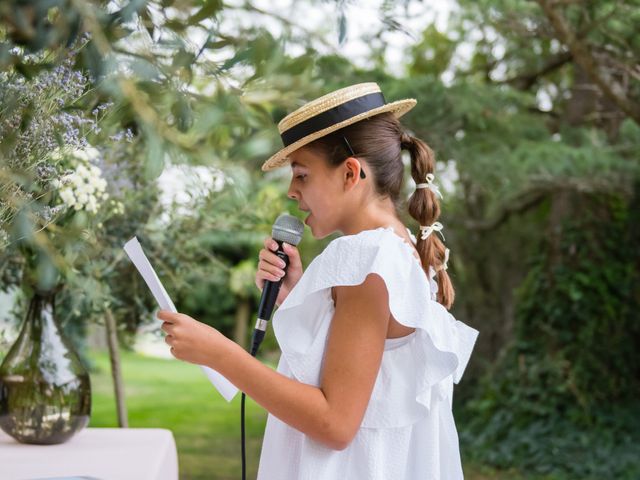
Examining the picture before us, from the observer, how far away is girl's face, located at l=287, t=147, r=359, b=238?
152 cm

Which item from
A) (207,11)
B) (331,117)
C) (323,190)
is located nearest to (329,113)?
(331,117)

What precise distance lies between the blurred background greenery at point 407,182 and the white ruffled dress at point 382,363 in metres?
0.30

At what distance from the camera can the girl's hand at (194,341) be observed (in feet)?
4.41

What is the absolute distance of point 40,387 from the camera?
6.88 feet

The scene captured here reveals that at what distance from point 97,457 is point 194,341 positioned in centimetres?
79

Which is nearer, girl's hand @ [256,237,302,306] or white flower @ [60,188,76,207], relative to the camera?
girl's hand @ [256,237,302,306]

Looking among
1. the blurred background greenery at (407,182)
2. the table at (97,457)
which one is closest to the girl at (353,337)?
the blurred background greenery at (407,182)

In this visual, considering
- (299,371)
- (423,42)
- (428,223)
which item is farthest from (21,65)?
(423,42)

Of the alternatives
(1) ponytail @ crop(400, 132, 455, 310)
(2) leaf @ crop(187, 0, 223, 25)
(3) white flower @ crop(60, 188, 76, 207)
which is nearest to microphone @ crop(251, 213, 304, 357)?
(1) ponytail @ crop(400, 132, 455, 310)

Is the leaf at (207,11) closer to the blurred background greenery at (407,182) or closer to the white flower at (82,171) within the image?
the blurred background greenery at (407,182)

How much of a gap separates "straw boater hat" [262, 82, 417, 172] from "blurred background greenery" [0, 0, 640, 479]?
0.22 ft

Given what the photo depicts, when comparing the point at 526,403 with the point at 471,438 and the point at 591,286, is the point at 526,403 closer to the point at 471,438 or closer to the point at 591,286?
the point at 471,438

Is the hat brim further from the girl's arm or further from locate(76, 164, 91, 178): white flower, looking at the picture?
locate(76, 164, 91, 178): white flower

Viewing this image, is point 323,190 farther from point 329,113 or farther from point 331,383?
point 331,383
